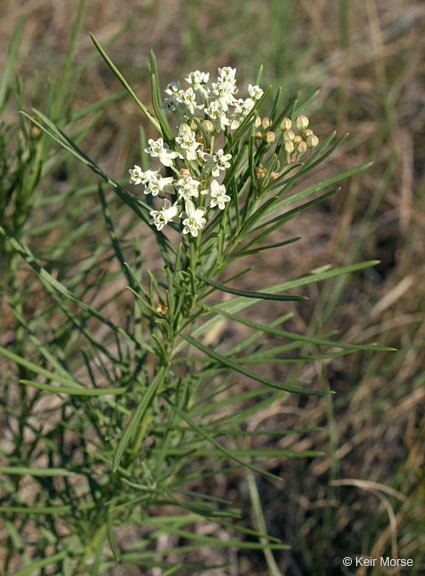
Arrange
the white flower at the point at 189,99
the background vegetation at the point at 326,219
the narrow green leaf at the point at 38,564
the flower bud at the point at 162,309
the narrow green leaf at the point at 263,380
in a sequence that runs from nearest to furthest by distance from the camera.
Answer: the narrow green leaf at the point at 263,380 → the white flower at the point at 189,99 → the flower bud at the point at 162,309 → the narrow green leaf at the point at 38,564 → the background vegetation at the point at 326,219

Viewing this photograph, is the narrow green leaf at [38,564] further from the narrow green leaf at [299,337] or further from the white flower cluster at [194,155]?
the white flower cluster at [194,155]

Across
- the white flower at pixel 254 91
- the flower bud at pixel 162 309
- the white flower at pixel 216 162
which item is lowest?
the flower bud at pixel 162 309

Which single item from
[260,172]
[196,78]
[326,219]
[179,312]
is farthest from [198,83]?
[326,219]

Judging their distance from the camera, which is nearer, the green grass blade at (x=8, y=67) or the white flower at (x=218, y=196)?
the white flower at (x=218, y=196)

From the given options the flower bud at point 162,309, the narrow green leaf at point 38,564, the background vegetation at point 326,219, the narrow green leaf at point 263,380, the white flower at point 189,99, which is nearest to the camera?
the narrow green leaf at point 263,380

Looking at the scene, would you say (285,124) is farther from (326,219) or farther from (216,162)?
(326,219)

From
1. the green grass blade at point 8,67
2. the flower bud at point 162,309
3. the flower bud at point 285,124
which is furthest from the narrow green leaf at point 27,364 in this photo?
the green grass blade at point 8,67
